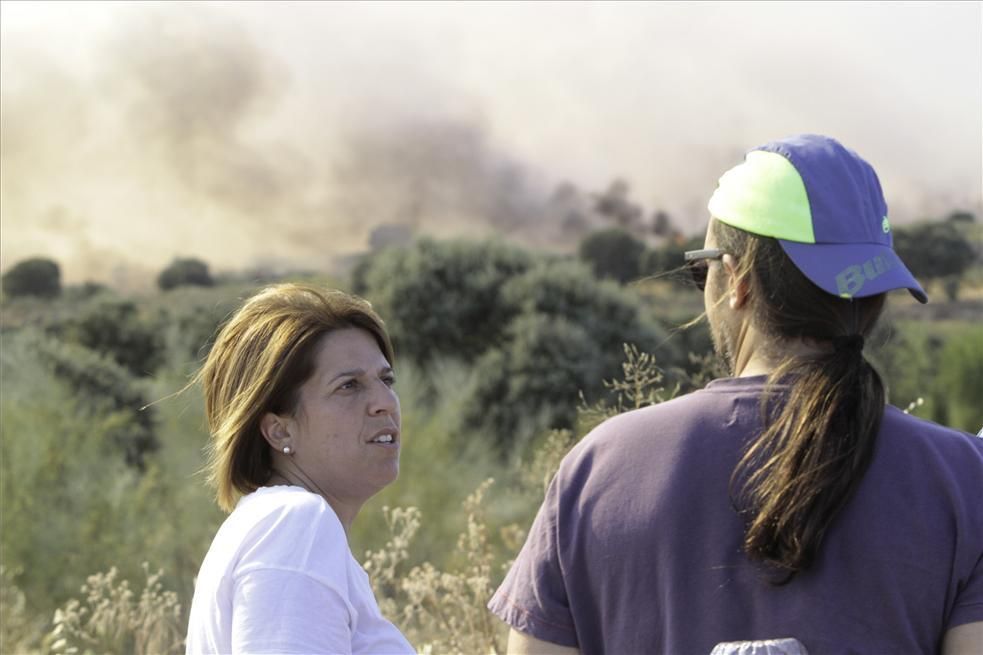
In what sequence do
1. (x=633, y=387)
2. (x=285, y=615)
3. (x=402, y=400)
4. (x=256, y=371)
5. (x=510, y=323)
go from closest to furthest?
(x=285, y=615), (x=256, y=371), (x=633, y=387), (x=402, y=400), (x=510, y=323)

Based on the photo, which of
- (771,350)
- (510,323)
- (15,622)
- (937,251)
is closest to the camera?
(771,350)

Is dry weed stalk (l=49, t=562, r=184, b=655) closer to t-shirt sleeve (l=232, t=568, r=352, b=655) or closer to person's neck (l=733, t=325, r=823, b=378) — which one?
t-shirt sleeve (l=232, t=568, r=352, b=655)

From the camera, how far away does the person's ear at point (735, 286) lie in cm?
187

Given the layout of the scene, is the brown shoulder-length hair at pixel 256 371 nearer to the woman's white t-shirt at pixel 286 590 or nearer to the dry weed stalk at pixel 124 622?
the woman's white t-shirt at pixel 286 590

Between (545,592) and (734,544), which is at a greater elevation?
(734,544)

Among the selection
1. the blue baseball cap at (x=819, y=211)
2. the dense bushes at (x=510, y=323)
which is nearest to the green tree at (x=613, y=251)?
the dense bushes at (x=510, y=323)

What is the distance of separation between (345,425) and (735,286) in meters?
0.91

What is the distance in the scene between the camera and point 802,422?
1765mm

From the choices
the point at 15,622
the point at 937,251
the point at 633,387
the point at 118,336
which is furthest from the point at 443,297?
the point at 633,387

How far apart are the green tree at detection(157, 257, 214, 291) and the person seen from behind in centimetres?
1084

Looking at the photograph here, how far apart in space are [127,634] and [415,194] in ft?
24.5

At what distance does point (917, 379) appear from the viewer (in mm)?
11234

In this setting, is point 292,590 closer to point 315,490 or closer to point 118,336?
point 315,490

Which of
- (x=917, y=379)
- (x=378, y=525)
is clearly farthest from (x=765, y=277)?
(x=917, y=379)
